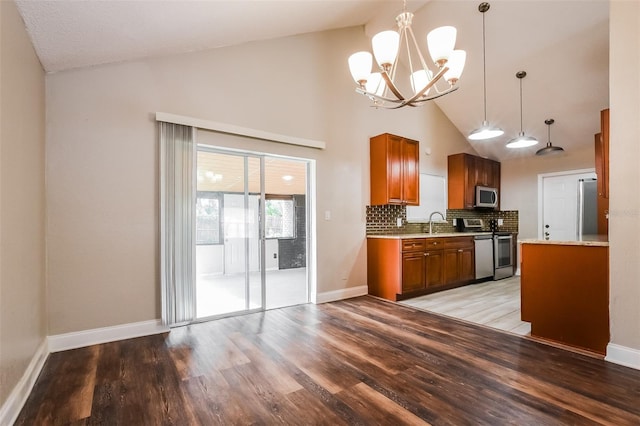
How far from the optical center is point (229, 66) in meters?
3.53

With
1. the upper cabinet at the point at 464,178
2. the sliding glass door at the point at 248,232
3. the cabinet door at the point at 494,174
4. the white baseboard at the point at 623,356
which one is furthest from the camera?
the cabinet door at the point at 494,174

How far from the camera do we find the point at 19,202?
75.3 inches

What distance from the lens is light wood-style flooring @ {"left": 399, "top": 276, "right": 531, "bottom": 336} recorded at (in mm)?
3303

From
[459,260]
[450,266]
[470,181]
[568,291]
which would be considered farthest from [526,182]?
[568,291]

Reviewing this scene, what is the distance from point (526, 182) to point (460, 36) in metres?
3.50

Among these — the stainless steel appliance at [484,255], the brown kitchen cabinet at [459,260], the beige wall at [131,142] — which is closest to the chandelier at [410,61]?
the beige wall at [131,142]

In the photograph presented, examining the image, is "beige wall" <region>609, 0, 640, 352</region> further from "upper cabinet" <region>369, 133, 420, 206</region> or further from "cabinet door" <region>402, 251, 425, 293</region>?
"upper cabinet" <region>369, 133, 420, 206</region>

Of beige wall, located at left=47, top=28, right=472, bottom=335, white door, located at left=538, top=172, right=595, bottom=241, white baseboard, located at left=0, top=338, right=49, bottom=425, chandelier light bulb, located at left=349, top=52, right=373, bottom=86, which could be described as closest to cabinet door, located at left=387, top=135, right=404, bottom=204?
beige wall, located at left=47, top=28, right=472, bottom=335

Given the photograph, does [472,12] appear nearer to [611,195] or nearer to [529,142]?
[529,142]

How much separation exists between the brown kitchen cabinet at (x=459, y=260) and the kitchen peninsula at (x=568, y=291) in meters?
1.84

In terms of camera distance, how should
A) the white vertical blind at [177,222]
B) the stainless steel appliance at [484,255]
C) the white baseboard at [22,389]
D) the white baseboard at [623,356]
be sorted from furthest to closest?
the stainless steel appliance at [484,255] < the white vertical blind at [177,222] < the white baseboard at [623,356] < the white baseboard at [22,389]

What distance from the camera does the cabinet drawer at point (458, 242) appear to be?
4871 mm

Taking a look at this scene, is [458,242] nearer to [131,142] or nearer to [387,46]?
[387,46]

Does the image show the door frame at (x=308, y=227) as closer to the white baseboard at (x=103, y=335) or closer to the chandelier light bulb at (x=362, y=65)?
the white baseboard at (x=103, y=335)
